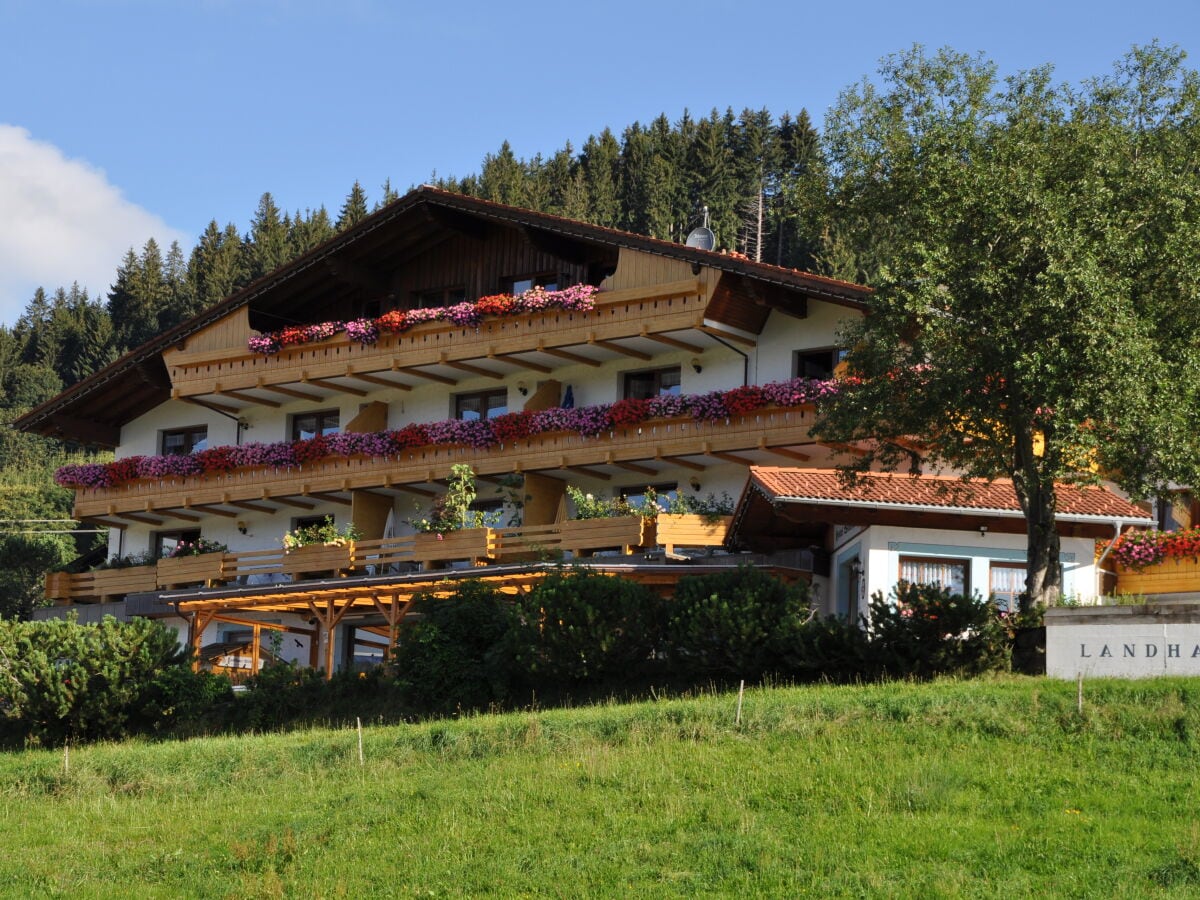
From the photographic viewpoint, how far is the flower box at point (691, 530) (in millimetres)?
36281

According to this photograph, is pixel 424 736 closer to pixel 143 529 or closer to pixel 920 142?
pixel 920 142

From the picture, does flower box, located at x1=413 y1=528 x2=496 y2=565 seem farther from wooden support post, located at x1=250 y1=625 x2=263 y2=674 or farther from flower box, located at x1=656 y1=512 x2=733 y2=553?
flower box, located at x1=656 y1=512 x2=733 y2=553

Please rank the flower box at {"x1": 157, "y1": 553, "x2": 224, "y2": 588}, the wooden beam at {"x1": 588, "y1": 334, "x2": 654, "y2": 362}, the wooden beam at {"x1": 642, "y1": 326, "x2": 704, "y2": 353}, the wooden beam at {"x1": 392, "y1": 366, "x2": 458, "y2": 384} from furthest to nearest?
the wooden beam at {"x1": 392, "y1": 366, "x2": 458, "y2": 384} < the flower box at {"x1": 157, "y1": 553, "x2": 224, "y2": 588} < the wooden beam at {"x1": 588, "y1": 334, "x2": 654, "y2": 362} < the wooden beam at {"x1": 642, "y1": 326, "x2": 704, "y2": 353}

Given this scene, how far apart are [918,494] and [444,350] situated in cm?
1495

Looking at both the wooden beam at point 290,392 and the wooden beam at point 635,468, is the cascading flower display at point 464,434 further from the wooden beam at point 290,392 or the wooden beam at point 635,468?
the wooden beam at point 290,392

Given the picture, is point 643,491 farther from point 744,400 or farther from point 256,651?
point 256,651

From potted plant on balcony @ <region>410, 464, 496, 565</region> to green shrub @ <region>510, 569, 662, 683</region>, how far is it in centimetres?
721

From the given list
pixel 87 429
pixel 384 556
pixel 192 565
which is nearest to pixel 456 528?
pixel 384 556

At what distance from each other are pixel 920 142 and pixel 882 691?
9110mm

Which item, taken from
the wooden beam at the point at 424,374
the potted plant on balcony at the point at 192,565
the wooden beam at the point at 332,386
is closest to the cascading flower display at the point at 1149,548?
the wooden beam at the point at 424,374

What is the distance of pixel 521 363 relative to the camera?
43312mm

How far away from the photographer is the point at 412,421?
150ft

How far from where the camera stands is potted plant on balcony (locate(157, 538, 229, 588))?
4344 cm

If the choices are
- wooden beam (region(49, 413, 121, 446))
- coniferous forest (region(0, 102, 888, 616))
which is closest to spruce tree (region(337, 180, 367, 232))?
coniferous forest (region(0, 102, 888, 616))
